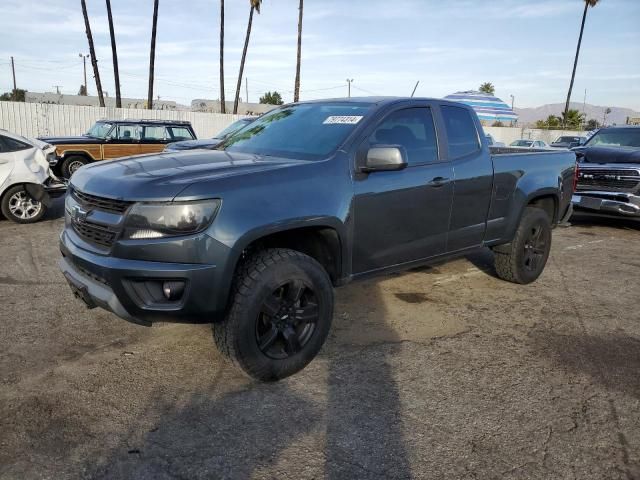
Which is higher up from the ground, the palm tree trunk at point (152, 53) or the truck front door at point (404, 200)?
the palm tree trunk at point (152, 53)

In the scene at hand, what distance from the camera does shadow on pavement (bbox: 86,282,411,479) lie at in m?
2.49

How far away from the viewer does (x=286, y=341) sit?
11.0ft

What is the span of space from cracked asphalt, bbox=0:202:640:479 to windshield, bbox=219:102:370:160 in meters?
1.47

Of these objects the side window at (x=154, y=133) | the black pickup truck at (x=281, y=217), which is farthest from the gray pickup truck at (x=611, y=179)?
the side window at (x=154, y=133)

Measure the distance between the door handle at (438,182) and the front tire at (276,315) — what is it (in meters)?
1.28

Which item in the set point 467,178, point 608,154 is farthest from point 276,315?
point 608,154

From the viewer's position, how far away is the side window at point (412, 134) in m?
3.96

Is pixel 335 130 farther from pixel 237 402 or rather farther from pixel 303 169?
pixel 237 402

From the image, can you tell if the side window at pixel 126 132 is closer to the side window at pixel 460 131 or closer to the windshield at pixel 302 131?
the windshield at pixel 302 131

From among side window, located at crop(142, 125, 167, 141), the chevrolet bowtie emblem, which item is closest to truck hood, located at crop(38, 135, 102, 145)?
side window, located at crop(142, 125, 167, 141)

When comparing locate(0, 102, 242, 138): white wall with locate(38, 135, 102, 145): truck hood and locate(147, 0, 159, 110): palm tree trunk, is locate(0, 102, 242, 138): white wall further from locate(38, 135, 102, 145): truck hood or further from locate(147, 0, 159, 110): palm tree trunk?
locate(38, 135, 102, 145): truck hood

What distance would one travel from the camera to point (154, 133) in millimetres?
14320

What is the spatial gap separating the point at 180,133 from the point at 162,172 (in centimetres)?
1213

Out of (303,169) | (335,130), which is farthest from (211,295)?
(335,130)
